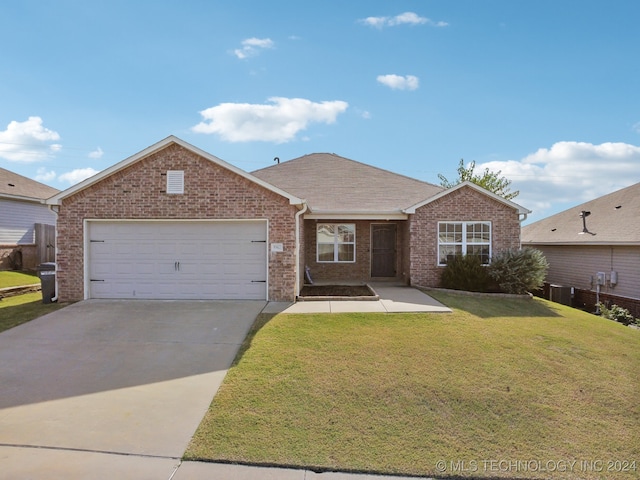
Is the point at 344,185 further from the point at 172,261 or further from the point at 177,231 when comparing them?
the point at 172,261

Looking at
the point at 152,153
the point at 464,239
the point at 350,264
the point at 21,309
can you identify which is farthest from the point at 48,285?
the point at 464,239

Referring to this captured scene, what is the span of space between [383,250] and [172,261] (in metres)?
8.05

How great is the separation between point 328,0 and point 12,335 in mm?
10520

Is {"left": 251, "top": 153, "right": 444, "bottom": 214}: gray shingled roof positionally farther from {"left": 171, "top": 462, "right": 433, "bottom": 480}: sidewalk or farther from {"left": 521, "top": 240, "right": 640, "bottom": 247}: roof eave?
{"left": 171, "top": 462, "right": 433, "bottom": 480}: sidewalk

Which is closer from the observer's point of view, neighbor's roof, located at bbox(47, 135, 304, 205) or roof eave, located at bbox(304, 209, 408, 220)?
neighbor's roof, located at bbox(47, 135, 304, 205)

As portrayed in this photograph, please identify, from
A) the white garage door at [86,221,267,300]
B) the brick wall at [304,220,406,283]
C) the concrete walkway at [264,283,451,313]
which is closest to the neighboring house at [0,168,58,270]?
the white garage door at [86,221,267,300]

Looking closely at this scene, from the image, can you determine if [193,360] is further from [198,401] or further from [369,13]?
[369,13]

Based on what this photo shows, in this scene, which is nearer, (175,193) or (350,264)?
(175,193)

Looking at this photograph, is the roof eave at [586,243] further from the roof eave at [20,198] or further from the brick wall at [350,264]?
the roof eave at [20,198]

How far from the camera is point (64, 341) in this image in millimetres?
6910

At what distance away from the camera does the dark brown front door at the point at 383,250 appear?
15.0 metres

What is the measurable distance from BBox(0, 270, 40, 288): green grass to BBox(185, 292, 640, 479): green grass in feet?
34.3

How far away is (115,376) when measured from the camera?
210 inches

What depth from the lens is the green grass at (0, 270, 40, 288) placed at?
41.5 ft
